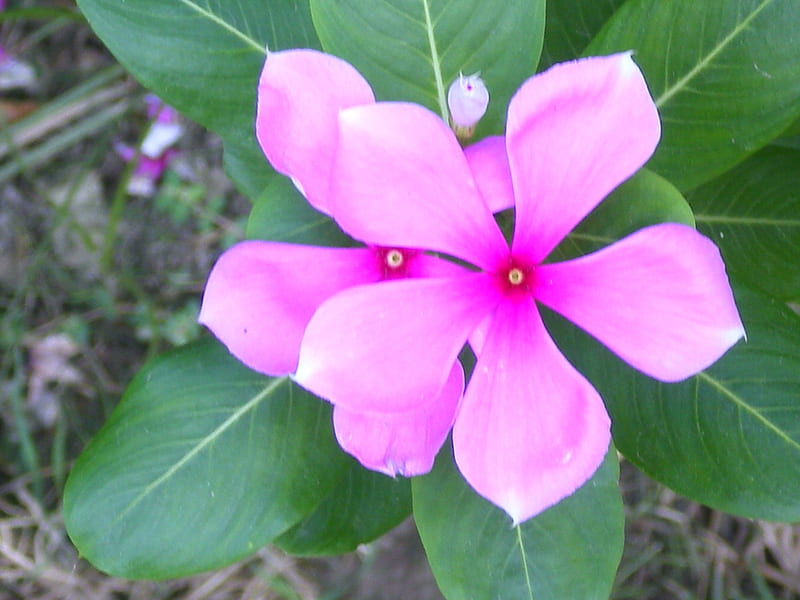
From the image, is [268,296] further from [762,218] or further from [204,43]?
[762,218]

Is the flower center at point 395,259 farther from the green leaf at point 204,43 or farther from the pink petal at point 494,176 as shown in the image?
the green leaf at point 204,43

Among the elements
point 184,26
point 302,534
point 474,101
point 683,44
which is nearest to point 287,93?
point 474,101

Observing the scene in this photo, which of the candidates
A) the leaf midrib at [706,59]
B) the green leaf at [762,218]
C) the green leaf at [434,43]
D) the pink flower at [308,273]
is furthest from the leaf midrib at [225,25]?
the green leaf at [762,218]

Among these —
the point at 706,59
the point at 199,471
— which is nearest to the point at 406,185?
the point at 706,59

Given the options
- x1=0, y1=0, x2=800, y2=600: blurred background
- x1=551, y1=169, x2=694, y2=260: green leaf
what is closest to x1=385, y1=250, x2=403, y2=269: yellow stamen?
x1=551, y1=169, x2=694, y2=260: green leaf

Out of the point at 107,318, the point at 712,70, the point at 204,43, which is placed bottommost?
the point at 107,318

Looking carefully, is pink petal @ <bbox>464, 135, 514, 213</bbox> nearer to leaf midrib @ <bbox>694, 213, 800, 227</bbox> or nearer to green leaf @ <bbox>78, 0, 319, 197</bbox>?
green leaf @ <bbox>78, 0, 319, 197</bbox>
